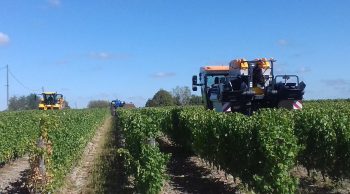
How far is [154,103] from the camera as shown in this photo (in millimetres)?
92375

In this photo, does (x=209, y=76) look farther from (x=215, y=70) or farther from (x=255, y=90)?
(x=255, y=90)

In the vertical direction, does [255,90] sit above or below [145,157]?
above

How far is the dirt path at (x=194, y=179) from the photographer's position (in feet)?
37.8

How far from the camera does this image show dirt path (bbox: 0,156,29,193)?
38.6 ft

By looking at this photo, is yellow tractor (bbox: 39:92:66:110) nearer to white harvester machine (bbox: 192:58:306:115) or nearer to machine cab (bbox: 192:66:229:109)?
machine cab (bbox: 192:66:229:109)

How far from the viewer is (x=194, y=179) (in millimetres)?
13148

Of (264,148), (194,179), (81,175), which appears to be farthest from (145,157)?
(81,175)

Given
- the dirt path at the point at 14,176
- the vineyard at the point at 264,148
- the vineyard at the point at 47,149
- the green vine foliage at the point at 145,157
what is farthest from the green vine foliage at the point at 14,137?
the vineyard at the point at 264,148

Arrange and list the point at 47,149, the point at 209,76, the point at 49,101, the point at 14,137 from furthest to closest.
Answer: the point at 49,101 < the point at 209,76 < the point at 14,137 < the point at 47,149

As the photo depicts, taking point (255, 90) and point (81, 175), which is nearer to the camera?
point (81, 175)

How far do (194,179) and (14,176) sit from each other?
5.25 metres

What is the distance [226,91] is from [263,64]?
1.90 meters

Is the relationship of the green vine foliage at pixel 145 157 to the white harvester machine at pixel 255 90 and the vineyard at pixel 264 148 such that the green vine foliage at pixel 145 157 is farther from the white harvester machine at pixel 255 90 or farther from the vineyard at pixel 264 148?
the white harvester machine at pixel 255 90

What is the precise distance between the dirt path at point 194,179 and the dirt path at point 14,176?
11.6ft
